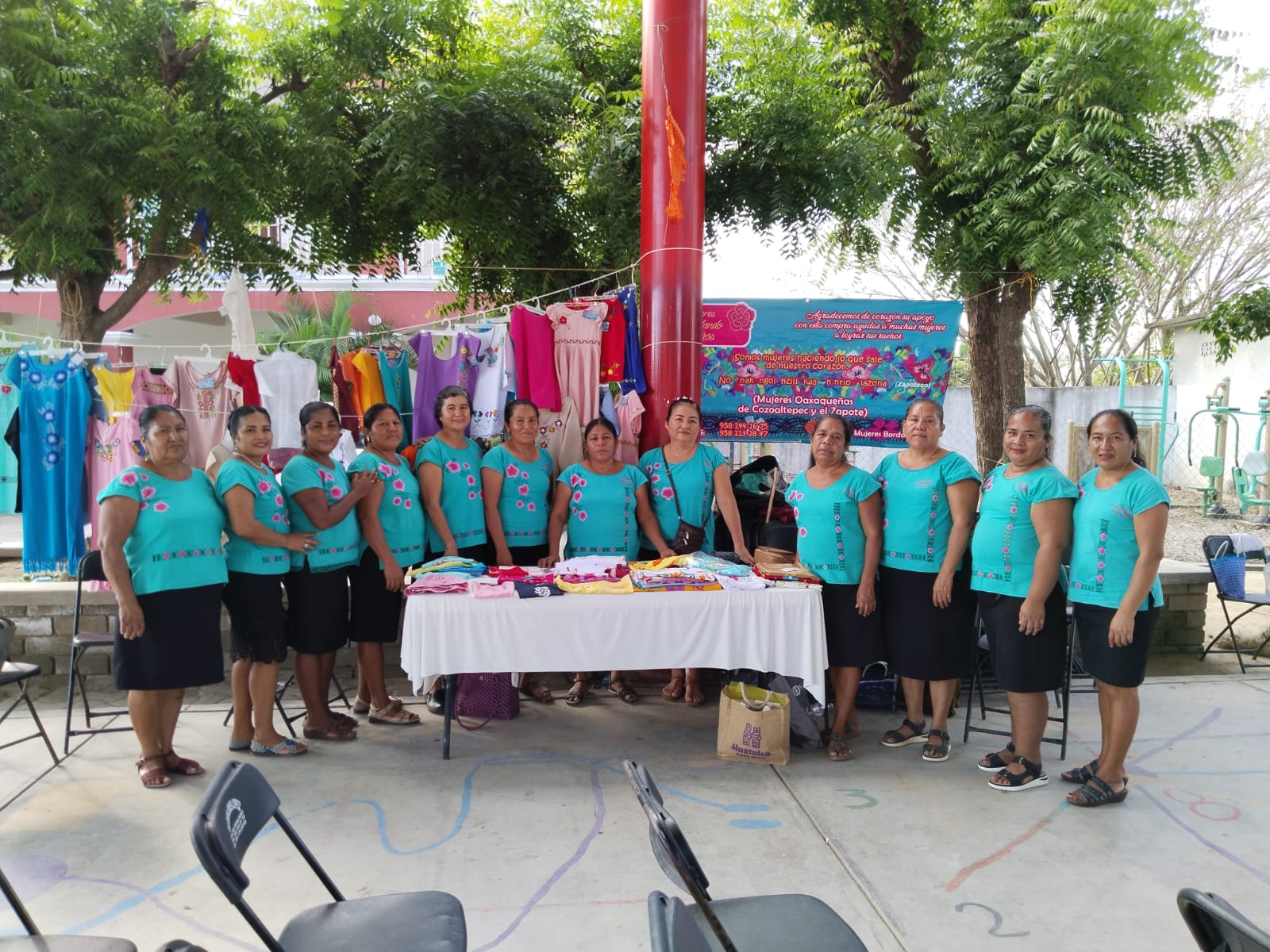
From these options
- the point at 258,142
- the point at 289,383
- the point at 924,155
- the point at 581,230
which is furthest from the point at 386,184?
the point at 924,155

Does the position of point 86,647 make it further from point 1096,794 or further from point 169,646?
point 1096,794

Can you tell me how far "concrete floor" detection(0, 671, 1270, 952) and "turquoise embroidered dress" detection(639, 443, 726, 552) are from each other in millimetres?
1115

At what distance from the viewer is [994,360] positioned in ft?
26.0

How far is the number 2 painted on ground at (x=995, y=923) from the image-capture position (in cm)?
284

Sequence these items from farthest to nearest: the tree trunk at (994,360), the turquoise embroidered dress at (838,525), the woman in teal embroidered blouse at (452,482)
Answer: the tree trunk at (994,360)
the woman in teal embroidered blouse at (452,482)
the turquoise embroidered dress at (838,525)

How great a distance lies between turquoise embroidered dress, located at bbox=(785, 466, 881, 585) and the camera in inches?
169

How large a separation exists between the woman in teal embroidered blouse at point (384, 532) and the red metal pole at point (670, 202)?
1782 mm

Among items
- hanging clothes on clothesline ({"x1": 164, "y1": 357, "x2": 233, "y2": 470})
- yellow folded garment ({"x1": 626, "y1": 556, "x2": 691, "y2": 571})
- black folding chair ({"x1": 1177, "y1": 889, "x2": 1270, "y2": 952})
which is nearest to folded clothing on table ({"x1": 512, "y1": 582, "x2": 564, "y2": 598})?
yellow folded garment ({"x1": 626, "y1": 556, "x2": 691, "y2": 571})

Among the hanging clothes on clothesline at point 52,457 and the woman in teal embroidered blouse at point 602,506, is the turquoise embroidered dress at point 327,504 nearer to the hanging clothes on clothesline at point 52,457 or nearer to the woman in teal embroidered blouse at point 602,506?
the woman in teal embroidered blouse at point 602,506

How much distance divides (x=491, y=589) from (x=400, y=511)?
748mm

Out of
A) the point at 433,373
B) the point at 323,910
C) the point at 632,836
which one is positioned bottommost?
the point at 632,836

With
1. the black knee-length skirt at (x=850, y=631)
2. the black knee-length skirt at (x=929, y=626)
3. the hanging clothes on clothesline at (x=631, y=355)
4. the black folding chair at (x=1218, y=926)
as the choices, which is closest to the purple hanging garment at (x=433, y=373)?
the hanging clothes on clothesline at (x=631, y=355)

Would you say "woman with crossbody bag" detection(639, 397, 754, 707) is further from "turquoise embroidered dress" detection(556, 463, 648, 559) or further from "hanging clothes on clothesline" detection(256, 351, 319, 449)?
"hanging clothes on clothesline" detection(256, 351, 319, 449)

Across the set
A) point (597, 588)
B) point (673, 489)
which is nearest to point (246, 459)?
point (597, 588)
